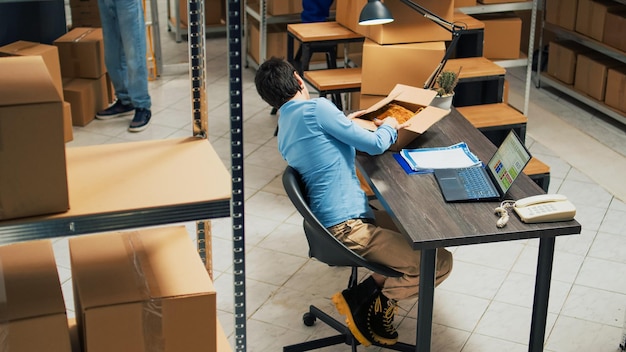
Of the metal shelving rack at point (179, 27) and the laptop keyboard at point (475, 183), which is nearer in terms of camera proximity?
the laptop keyboard at point (475, 183)

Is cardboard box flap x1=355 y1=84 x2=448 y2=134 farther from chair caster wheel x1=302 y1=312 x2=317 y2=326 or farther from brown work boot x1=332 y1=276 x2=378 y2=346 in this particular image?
chair caster wheel x1=302 y1=312 x2=317 y2=326

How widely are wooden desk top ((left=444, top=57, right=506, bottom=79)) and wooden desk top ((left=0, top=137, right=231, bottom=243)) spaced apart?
3.12 m

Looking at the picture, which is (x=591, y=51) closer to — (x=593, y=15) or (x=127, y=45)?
(x=593, y=15)

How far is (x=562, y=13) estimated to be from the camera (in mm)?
6867

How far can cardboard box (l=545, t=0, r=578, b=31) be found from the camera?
675 centimetres

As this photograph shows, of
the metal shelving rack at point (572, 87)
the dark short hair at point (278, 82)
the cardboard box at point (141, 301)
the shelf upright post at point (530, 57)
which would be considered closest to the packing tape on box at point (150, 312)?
the cardboard box at point (141, 301)

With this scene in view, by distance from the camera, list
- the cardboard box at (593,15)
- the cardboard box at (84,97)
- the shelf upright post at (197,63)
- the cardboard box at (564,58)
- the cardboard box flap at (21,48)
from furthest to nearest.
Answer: the cardboard box at (564,58)
the cardboard box at (593,15)
the cardboard box at (84,97)
the cardboard box flap at (21,48)
the shelf upright post at (197,63)

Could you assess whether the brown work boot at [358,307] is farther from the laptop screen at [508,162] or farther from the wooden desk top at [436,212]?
the laptop screen at [508,162]

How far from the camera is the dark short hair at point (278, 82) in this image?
11.7 ft

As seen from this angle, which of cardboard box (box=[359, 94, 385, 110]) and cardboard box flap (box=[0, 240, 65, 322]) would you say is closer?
cardboard box flap (box=[0, 240, 65, 322])

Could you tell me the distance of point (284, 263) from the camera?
4492mm

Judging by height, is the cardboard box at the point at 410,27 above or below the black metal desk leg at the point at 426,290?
above

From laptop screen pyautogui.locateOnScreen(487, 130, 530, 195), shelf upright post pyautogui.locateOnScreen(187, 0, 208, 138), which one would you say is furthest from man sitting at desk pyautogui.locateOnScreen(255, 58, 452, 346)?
shelf upright post pyautogui.locateOnScreen(187, 0, 208, 138)

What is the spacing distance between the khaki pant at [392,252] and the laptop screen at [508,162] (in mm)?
390
